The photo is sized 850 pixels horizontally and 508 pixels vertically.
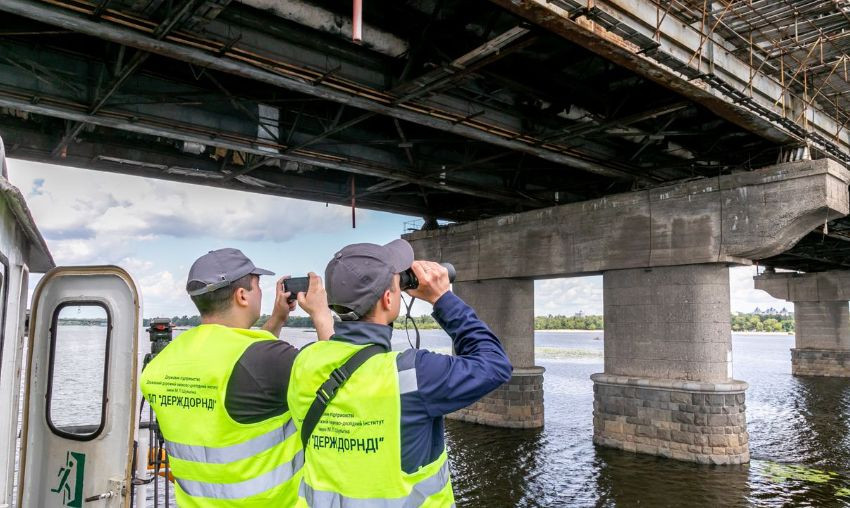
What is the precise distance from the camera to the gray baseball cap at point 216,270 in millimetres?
3014

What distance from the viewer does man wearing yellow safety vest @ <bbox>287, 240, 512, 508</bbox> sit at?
227cm

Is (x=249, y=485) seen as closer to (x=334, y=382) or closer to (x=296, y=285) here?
(x=334, y=382)

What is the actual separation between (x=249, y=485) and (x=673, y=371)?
1478cm

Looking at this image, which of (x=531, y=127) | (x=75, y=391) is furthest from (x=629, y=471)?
(x=75, y=391)

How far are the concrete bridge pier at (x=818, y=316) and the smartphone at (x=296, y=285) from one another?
157 ft

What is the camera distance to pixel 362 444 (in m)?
2.28

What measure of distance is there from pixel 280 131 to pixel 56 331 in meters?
8.93

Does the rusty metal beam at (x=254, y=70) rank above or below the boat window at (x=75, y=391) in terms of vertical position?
above

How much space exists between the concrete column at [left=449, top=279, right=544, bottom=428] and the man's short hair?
17.4 metres

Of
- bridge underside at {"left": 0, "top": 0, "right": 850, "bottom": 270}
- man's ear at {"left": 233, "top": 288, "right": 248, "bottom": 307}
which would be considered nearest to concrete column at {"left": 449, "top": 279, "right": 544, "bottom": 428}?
bridge underside at {"left": 0, "top": 0, "right": 850, "bottom": 270}

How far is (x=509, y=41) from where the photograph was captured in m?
9.20

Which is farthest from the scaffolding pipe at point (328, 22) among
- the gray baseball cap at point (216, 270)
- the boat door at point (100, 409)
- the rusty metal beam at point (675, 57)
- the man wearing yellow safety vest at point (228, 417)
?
the man wearing yellow safety vest at point (228, 417)

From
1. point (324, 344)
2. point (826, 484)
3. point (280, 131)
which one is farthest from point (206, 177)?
point (826, 484)

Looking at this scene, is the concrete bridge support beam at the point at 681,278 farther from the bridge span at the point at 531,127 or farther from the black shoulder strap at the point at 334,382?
the black shoulder strap at the point at 334,382
